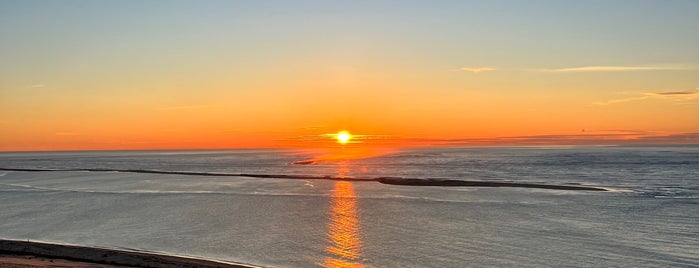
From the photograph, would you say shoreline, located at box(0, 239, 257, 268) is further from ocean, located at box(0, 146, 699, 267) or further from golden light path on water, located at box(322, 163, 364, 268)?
golden light path on water, located at box(322, 163, 364, 268)

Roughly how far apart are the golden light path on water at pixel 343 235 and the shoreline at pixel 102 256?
11.0ft

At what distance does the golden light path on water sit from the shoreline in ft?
11.0

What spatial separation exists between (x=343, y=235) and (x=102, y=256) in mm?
9812

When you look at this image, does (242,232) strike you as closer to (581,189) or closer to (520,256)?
(520,256)

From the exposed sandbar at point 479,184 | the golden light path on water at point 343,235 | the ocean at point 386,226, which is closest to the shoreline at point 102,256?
the ocean at point 386,226

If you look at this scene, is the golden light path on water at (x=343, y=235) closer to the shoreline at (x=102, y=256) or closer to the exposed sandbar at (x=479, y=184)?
the shoreline at (x=102, y=256)

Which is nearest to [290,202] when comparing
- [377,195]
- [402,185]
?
[377,195]

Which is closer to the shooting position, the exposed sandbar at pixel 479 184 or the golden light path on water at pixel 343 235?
the golden light path on water at pixel 343 235

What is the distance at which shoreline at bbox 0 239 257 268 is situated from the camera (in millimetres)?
14992

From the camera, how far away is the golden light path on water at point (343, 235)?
1753cm

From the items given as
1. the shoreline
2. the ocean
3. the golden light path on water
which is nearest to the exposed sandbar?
the ocean

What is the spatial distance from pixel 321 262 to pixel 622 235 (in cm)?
1317

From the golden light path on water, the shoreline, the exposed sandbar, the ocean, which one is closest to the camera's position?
the shoreline

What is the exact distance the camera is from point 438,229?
2422cm
